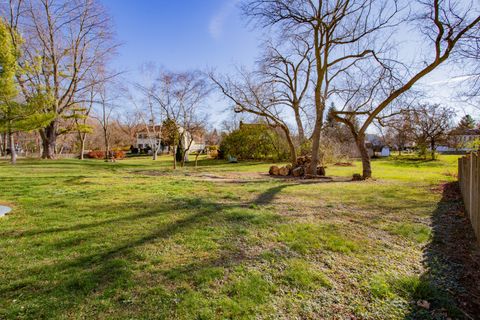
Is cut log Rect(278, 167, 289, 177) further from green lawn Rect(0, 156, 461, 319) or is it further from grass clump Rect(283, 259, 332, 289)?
grass clump Rect(283, 259, 332, 289)

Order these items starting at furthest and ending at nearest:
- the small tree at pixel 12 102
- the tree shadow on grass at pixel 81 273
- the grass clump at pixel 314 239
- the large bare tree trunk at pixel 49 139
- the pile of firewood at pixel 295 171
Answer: the large bare tree trunk at pixel 49 139 < the pile of firewood at pixel 295 171 < the small tree at pixel 12 102 < the grass clump at pixel 314 239 < the tree shadow on grass at pixel 81 273

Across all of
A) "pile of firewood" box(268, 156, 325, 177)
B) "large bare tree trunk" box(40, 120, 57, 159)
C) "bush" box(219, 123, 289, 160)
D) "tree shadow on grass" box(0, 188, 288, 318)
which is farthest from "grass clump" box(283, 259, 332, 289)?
"large bare tree trunk" box(40, 120, 57, 159)

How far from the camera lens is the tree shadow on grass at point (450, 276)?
2.51 meters

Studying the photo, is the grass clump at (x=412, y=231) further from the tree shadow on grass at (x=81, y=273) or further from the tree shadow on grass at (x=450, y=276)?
the tree shadow on grass at (x=81, y=273)

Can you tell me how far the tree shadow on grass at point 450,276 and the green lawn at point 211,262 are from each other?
0.10 ft

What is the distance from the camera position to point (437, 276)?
3.11 meters

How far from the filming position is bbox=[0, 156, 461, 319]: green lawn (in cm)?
241

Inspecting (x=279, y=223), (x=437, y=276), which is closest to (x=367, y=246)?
(x=437, y=276)

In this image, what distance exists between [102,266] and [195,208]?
282 centimetres

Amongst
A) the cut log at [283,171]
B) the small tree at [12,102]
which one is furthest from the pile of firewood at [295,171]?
the small tree at [12,102]

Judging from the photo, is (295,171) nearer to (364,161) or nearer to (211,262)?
(364,161)

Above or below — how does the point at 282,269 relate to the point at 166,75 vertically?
below

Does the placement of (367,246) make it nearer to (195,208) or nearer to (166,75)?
(195,208)

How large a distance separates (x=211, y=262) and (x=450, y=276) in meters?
2.86
